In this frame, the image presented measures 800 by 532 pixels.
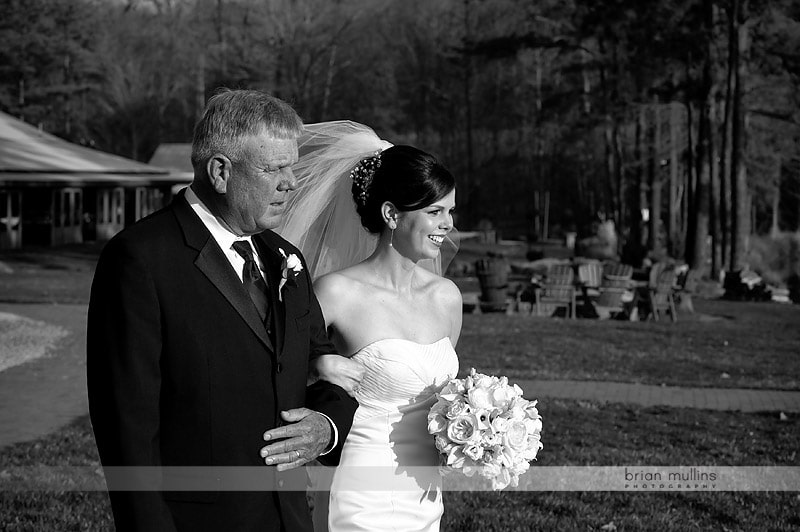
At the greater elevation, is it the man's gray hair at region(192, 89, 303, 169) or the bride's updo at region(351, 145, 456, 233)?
the man's gray hair at region(192, 89, 303, 169)

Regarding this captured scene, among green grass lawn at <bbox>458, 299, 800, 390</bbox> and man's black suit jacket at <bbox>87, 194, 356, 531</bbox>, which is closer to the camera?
man's black suit jacket at <bbox>87, 194, 356, 531</bbox>

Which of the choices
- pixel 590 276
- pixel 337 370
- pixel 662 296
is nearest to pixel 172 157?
pixel 590 276

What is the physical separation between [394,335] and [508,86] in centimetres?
6498

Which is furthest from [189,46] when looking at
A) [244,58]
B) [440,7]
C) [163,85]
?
[440,7]

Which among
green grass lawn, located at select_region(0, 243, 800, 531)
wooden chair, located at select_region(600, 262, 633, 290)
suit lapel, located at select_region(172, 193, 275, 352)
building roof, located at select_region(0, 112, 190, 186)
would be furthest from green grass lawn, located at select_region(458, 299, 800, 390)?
building roof, located at select_region(0, 112, 190, 186)

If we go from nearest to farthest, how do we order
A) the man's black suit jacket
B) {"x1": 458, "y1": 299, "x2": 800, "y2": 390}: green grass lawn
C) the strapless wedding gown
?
the man's black suit jacket → the strapless wedding gown → {"x1": 458, "y1": 299, "x2": 800, "y2": 390}: green grass lawn

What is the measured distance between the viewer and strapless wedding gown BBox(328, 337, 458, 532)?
4316 mm

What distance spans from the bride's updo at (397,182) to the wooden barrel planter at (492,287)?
54.4 feet

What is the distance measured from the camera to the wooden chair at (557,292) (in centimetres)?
2116

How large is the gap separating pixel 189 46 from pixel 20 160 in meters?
26.4

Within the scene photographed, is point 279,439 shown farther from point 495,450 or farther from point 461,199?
point 461,199

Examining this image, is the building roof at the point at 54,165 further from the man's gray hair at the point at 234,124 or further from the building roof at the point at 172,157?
the man's gray hair at the point at 234,124

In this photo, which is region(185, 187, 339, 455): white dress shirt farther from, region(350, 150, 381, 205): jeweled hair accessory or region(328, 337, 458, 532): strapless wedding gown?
region(350, 150, 381, 205): jeweled hair accessory

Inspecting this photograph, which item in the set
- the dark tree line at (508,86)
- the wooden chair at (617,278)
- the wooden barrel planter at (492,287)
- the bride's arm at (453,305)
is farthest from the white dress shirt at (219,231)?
the dark tree line at (508,86)
